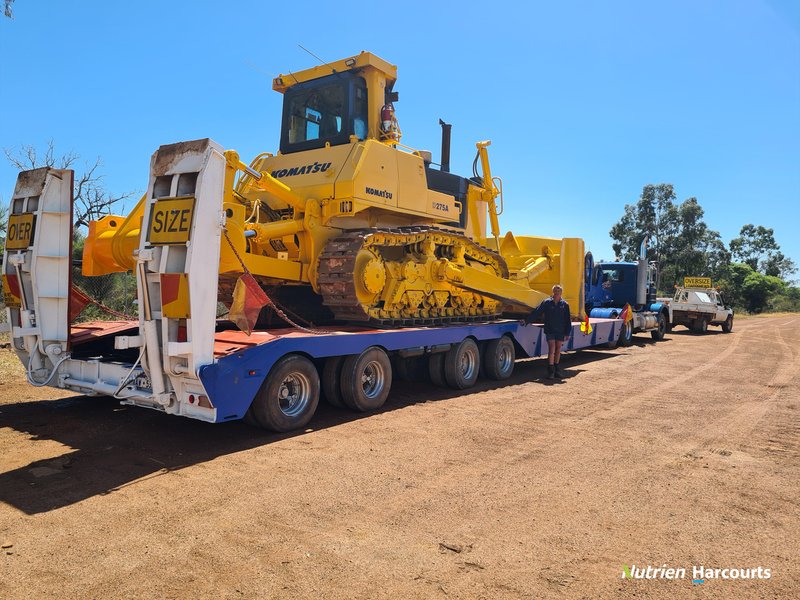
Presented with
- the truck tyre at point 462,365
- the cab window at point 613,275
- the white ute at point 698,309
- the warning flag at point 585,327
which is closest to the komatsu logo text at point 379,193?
the truck tyre at point 462,365

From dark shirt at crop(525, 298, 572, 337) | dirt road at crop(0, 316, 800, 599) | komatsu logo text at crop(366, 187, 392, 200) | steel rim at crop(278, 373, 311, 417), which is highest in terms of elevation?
komatsu logo text at crop(366, 187, 392, 200)

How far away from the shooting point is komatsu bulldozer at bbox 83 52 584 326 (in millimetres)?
7301

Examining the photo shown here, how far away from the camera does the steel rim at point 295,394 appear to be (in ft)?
20.3

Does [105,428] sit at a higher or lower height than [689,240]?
lower

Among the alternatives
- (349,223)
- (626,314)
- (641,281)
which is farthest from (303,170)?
(641,281)

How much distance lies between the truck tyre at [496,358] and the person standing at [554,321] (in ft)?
2.77

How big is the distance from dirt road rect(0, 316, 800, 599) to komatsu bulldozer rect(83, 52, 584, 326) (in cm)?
179

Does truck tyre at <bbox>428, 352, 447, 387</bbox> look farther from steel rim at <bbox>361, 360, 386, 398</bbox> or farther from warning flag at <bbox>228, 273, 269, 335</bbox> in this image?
warning flag at <bbox>228, 273, 269, 335</bbox>

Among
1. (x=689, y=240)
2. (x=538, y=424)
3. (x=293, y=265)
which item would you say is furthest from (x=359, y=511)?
(x=689, y=240)

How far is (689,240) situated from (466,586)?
49.3 m

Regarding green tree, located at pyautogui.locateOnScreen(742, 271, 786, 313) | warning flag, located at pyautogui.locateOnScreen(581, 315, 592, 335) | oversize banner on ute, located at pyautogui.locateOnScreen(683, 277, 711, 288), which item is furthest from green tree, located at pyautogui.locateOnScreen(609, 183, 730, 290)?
warning flag, located at pyautogui.locateOnScreen(581, 315, 592, 335)

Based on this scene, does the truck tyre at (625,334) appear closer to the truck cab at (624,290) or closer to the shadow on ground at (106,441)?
the truck cab at (624,290)

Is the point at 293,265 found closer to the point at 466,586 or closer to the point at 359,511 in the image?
the point at 359,511

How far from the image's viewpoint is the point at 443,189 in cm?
1005
